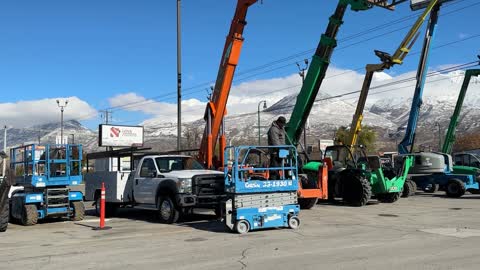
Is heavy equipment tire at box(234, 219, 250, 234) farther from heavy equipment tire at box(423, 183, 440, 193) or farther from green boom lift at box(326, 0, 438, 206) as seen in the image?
heavy equipment tire at box(423, 183, 440, 193)

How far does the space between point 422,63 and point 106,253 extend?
19796mm

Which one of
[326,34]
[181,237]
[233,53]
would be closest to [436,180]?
[326,34]

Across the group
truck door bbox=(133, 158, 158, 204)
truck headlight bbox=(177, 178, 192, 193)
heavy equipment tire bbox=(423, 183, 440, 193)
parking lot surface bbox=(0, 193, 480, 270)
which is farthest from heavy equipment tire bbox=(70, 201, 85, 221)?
heavy equipment tire bbox=(423, 183, 440, 193)

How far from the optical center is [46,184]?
15492 mm

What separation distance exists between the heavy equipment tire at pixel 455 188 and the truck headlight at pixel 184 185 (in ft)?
46.8

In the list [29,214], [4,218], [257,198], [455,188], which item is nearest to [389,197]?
[455,188]

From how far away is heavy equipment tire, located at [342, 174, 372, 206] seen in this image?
61.6ft

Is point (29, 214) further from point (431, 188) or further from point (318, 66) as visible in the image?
point (431, 188)

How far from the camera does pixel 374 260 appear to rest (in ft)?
28.0

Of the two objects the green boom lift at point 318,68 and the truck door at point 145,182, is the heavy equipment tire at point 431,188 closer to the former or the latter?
the green boom lift at point 318,68

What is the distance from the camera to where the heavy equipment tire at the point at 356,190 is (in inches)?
739

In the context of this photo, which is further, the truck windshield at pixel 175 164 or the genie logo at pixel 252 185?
the truck windshield at pixel 175 164

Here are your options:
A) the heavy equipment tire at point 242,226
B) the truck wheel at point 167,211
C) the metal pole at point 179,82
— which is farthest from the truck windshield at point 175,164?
the metal pole at point 179,82

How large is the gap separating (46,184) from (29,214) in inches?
39.7
